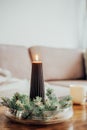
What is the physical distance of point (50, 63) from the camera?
2631 millimetres

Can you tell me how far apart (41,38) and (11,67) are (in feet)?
2.30

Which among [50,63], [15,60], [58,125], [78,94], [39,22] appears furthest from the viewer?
[39,22]

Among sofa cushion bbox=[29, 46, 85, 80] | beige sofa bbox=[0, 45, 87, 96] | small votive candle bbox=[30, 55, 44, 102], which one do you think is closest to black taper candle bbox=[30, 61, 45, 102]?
small votive candle bbox=[30, 55, 44, 102]

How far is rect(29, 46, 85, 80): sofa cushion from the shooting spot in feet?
8.50

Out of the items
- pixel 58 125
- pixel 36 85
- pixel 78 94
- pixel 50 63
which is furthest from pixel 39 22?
pixel 58 125

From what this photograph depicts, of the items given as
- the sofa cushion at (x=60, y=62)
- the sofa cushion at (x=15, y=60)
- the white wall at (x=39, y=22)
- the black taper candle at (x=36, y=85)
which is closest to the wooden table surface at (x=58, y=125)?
the black taper candle at (x=36, y=85)

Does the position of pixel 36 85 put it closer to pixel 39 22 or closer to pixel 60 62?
pixel 60 62

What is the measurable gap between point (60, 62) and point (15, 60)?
0.58 metres

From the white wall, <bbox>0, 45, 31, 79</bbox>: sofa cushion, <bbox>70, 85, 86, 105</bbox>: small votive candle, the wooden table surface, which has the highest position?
the white wall

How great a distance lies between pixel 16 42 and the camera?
2693 mm

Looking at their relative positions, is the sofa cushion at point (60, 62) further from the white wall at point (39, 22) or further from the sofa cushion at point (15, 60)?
the white wall at point (39, 22)

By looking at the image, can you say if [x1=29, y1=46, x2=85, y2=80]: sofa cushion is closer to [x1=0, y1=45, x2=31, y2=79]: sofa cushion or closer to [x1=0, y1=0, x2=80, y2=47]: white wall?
[x1=0, y1=45, x2=31, y2=79]: sofa cushion

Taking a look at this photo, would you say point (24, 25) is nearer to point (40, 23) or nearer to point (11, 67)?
point (40, 23)

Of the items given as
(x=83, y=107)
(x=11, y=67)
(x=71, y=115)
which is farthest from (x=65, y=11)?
(x=71, y=115)
